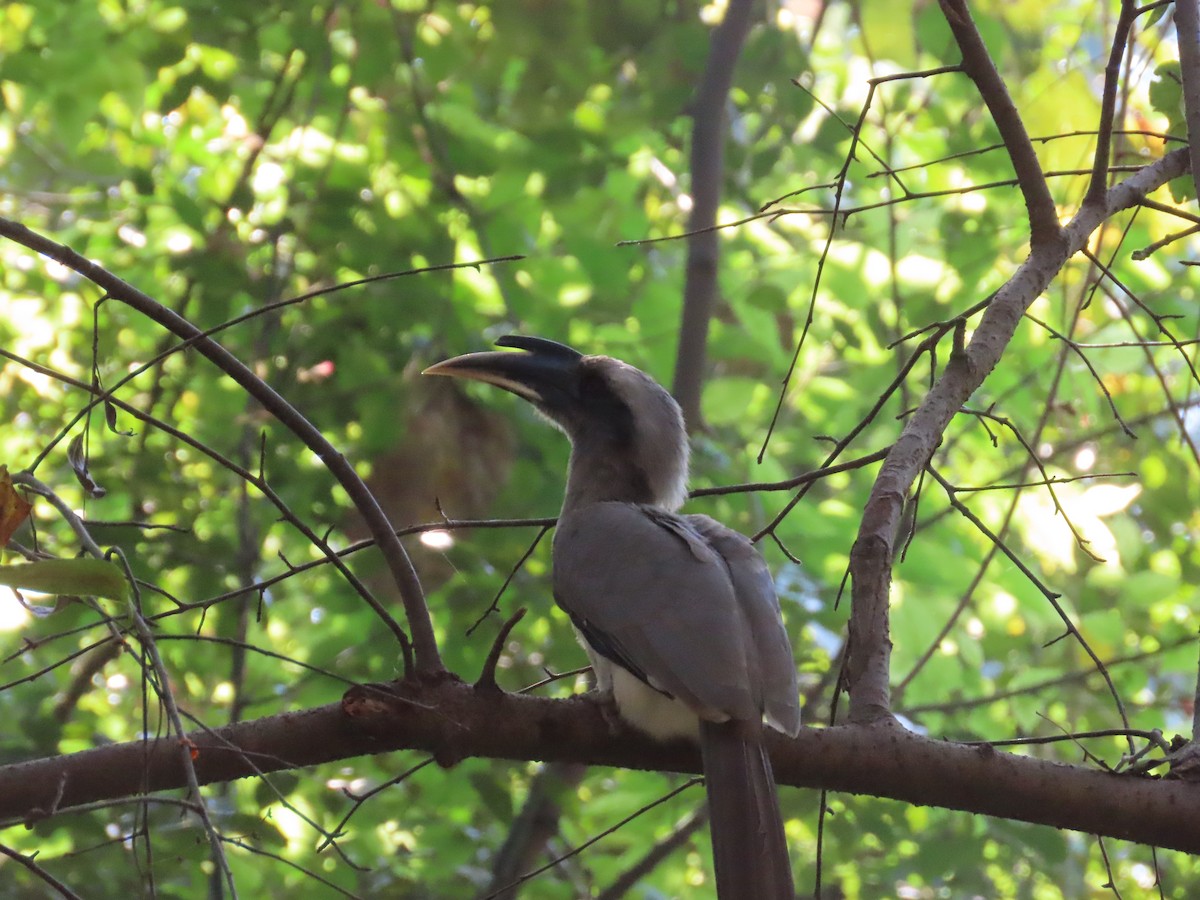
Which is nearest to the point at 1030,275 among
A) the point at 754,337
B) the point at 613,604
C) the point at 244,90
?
the point at 613,604

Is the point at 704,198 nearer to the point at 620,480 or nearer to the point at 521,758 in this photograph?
the point at 620,480

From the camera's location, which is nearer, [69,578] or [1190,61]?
[69,578]

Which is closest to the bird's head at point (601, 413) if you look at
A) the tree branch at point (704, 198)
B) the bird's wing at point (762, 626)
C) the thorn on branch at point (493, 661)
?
the bird's wing at point (762, 626)

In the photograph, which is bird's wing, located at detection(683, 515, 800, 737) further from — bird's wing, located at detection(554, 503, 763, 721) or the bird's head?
the bird's head

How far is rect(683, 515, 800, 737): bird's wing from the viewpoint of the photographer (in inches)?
87.2

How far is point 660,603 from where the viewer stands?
248cm

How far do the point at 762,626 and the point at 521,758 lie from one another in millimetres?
707

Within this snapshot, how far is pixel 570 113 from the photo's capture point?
4.72 m

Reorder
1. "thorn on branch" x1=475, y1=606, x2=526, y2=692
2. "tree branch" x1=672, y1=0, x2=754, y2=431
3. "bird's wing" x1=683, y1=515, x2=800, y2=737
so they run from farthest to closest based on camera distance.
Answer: "tree branch" x1=672, y1=0, x2=754, y2=431 → "bird's wing" x1=683, y1=515, x2=800, y2=737 → "thorn on branch" x1=475, y1=606, x2=526, y2=692

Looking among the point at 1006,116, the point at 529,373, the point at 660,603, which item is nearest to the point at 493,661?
the point at 660,603

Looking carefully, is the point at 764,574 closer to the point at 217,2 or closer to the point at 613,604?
the point at 613,604

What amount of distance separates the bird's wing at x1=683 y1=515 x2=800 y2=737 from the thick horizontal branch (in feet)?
0.64

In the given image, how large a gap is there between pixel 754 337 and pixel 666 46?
1231 millimetres

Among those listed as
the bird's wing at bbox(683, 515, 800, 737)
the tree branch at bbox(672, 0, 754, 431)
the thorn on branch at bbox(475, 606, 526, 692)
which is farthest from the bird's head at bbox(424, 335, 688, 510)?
the thorn on branch at bbox(475, 606, 526, 692)
